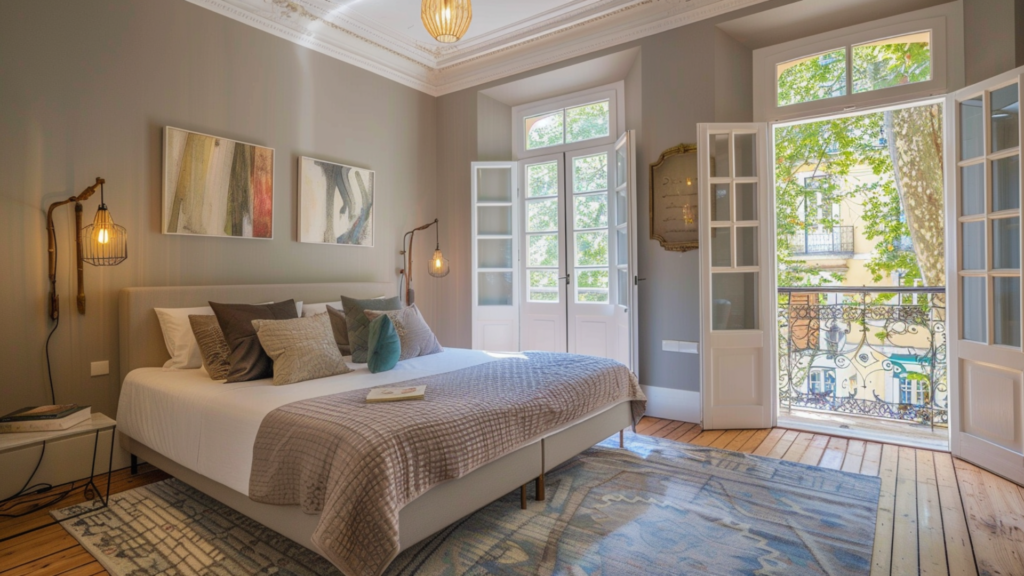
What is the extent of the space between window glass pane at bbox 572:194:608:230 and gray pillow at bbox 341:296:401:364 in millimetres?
1992

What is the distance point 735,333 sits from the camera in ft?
12.7

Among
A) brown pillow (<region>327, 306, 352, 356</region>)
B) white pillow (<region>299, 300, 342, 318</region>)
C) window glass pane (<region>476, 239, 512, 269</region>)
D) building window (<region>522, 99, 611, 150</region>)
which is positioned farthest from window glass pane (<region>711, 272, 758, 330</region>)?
white pillow (<region>299, 300, 342, 318</region>)

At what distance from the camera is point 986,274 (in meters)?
3.04

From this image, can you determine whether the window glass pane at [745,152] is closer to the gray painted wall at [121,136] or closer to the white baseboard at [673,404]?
the white baseboard at [673,404]

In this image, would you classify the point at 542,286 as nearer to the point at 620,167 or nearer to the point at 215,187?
the point at 620,167

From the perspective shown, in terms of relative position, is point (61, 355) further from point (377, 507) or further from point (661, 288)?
point (661, 288)

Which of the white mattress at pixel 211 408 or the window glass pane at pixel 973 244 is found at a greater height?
the window glass pane at pixel 973 244

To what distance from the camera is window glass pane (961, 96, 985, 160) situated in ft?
10.3

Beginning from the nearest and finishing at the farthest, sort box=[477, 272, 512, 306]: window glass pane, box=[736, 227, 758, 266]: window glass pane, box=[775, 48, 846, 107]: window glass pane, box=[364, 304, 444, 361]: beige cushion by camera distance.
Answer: box=[364, 304, 444, 361]: beige cushion
box=[775, 48, 846, 107]: window glass pane
box=[736, 227, 758, 266]: window glass pane
box=[477, 272, 512, 306]: window glass pane

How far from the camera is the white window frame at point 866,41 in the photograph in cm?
338

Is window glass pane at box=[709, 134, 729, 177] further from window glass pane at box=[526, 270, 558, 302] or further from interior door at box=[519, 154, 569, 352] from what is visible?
window glass pane at box=[526, 270, 558, 302]

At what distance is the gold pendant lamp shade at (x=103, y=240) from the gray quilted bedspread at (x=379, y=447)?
5.92 ft

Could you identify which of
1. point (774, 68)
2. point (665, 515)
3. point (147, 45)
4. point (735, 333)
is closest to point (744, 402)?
point (735, 333)

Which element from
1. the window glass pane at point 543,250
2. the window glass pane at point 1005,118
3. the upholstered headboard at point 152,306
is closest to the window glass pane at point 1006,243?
the window glass pane at point 1005,118
